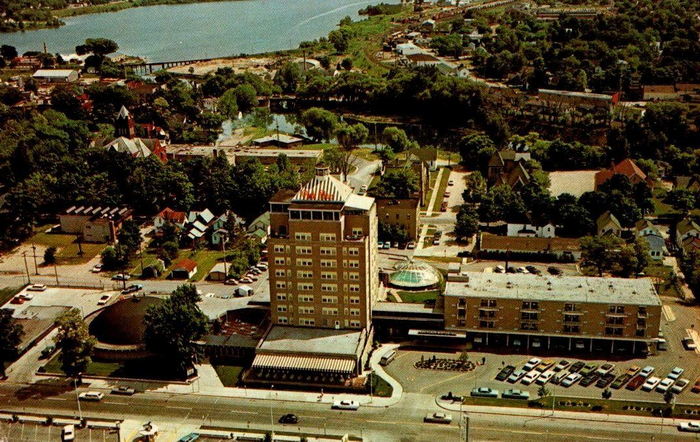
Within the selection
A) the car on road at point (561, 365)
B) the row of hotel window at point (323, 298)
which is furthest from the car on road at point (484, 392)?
the row of hotel window at point (323, 298)

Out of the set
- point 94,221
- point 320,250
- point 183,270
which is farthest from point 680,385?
point 94,221

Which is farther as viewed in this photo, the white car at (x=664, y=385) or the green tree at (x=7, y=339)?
the green tree at (x=7, y=339)

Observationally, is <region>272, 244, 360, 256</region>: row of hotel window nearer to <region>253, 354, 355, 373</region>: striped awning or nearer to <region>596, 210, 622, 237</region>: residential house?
<region>253, 354, 355, 373</region>: striped awning

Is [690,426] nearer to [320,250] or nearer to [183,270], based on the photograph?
[320,250]

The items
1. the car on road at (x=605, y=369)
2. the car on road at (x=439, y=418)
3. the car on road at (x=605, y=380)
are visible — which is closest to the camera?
the car on road at (x=439, y=418)

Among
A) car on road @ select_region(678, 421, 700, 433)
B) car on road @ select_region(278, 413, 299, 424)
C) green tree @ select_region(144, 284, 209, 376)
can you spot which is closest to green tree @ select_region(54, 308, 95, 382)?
green tree @ select_region(144, 284, 209, 376)

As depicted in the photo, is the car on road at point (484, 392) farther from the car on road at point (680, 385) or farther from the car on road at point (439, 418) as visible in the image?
the car on road at point (680, 385)
